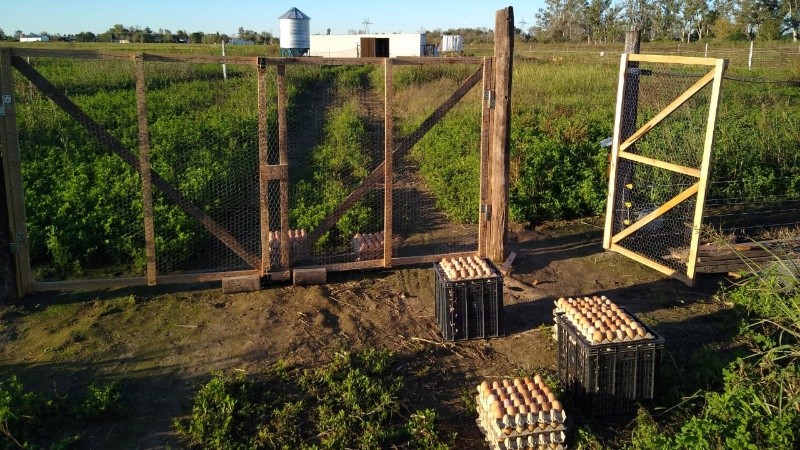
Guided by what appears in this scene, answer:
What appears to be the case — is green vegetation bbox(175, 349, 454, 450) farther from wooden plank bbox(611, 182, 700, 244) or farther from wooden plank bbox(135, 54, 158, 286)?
wooden plank bbox(611, 182, 700, 244)

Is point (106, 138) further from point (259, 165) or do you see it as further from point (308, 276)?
point (308, 276)

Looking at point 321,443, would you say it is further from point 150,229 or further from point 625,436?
point 150,229

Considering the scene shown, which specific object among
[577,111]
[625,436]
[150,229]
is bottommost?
[625,436]

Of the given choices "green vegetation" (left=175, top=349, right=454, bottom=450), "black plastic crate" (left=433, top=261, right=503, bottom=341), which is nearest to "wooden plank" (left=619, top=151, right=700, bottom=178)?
"black plastic crate" (left=433, top=261, right=503, bottom=341)

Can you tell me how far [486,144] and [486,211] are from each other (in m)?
0.81

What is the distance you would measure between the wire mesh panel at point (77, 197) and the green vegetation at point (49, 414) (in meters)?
2.79

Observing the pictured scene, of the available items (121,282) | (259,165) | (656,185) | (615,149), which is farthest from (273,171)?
(656,185)

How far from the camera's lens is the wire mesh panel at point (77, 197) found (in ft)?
25.5

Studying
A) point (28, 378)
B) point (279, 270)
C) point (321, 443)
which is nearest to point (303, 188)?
point (279, 270)

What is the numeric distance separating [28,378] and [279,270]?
280 centimetres

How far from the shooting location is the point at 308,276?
7664mm

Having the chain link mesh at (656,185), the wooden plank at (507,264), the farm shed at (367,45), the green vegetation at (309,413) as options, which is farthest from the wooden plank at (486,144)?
the farm shed at (367,45)

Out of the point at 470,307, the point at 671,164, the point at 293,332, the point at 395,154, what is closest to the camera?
the point at 470,307

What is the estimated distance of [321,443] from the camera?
4.77m
